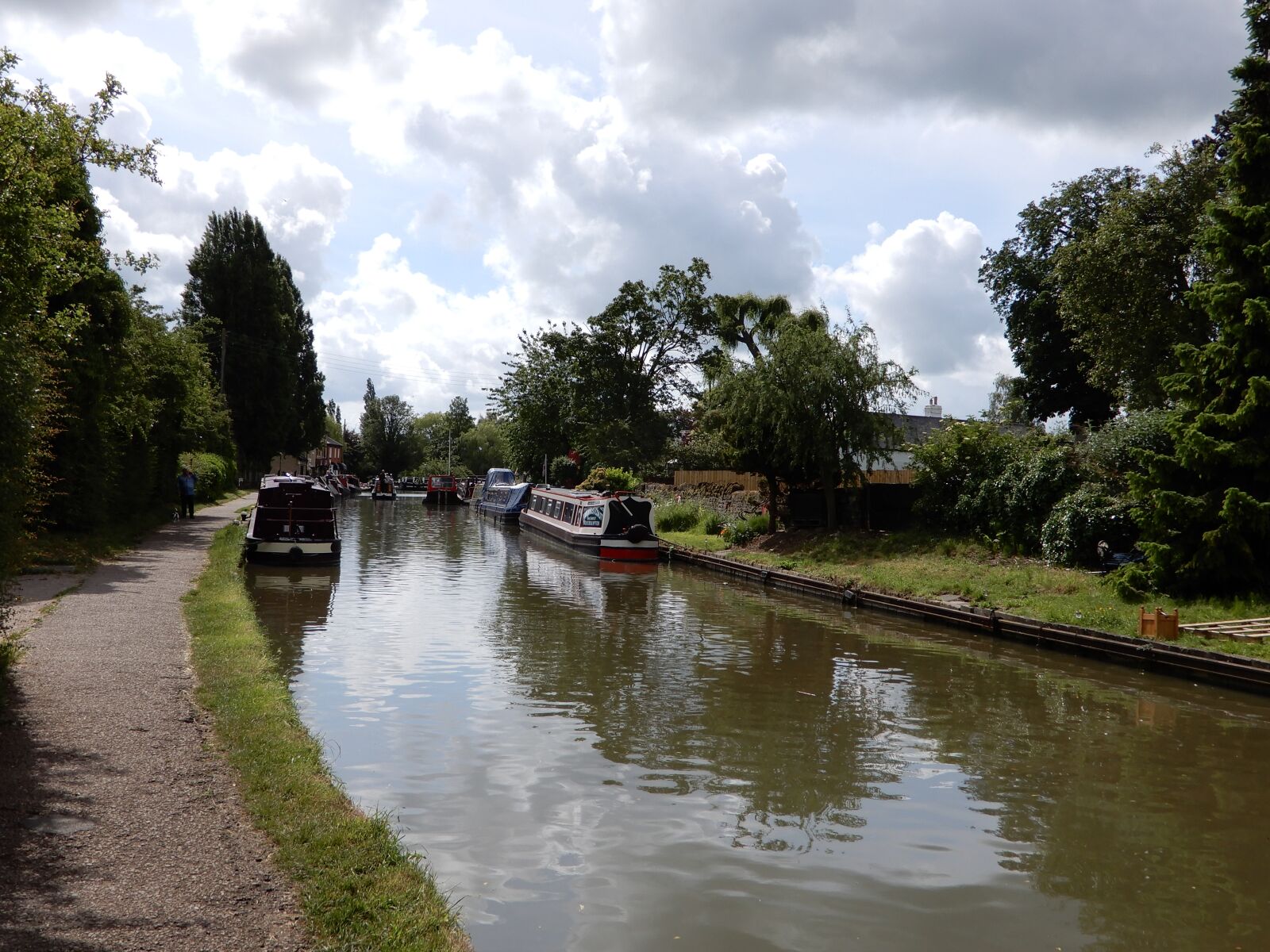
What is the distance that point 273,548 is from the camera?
22781mm

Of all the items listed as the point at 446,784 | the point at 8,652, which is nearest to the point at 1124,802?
the point at 446,784

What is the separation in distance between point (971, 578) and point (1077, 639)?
5213 mm

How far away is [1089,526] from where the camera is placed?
1936 cm

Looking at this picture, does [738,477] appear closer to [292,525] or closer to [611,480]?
[611,480]

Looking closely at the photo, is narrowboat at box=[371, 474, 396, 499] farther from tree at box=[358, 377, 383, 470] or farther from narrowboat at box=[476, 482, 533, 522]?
tree at box=[358, 377, 383, 470]

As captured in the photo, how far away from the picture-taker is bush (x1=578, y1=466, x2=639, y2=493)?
4338 centimetres

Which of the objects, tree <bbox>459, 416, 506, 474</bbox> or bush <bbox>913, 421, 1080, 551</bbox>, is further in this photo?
tree <bbox>459, 416, 506, 474</bbox>

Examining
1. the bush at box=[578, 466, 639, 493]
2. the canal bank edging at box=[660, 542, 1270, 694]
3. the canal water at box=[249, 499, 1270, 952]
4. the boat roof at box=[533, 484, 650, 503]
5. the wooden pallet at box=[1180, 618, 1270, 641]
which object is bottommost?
the canal water at box=[249, 499, 1270, 952]

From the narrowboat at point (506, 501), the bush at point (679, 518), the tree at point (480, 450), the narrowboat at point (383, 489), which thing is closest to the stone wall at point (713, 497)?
the bush at point (679, 518)

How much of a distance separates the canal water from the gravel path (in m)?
1.23

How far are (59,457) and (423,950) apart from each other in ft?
59.4

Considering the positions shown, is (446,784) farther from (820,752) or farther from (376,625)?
(376,625)

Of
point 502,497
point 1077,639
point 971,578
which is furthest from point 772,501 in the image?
point 502,497

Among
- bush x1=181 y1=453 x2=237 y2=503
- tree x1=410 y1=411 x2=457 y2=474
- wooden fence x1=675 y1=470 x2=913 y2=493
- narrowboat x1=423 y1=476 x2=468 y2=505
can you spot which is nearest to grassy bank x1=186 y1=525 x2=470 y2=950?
wooden fence x1=675 y1=470 x2=913 y2=493
